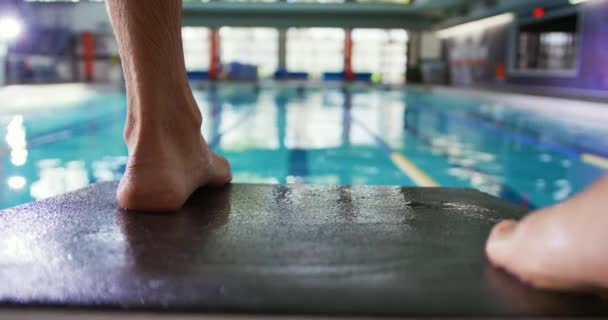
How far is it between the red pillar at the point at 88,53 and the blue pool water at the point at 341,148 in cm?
994

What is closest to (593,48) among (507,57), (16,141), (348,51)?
(507,57)

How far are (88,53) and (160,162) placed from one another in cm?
1920

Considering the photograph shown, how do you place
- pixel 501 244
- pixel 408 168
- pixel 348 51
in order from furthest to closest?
1. pixel 348 51
2. pixel 408 168
3. pixel 501 244

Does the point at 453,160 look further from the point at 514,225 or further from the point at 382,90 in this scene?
the point at 382,90

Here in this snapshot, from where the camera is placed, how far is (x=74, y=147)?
4.95 m

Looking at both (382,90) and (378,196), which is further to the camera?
(382,90)

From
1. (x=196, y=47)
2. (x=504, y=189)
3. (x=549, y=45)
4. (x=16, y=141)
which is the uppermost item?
(x=196, y=47)

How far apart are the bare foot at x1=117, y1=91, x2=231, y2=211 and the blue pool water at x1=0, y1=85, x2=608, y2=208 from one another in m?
2.27

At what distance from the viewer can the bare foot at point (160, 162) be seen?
0.94 m

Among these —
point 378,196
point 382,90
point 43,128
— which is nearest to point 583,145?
point 378,196

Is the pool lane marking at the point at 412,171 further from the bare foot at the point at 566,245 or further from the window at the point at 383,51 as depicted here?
the window at the point at 383,51

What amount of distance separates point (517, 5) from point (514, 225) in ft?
43.1

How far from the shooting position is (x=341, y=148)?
5.13m

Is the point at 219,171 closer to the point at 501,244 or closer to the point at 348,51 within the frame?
the point at 501,244
